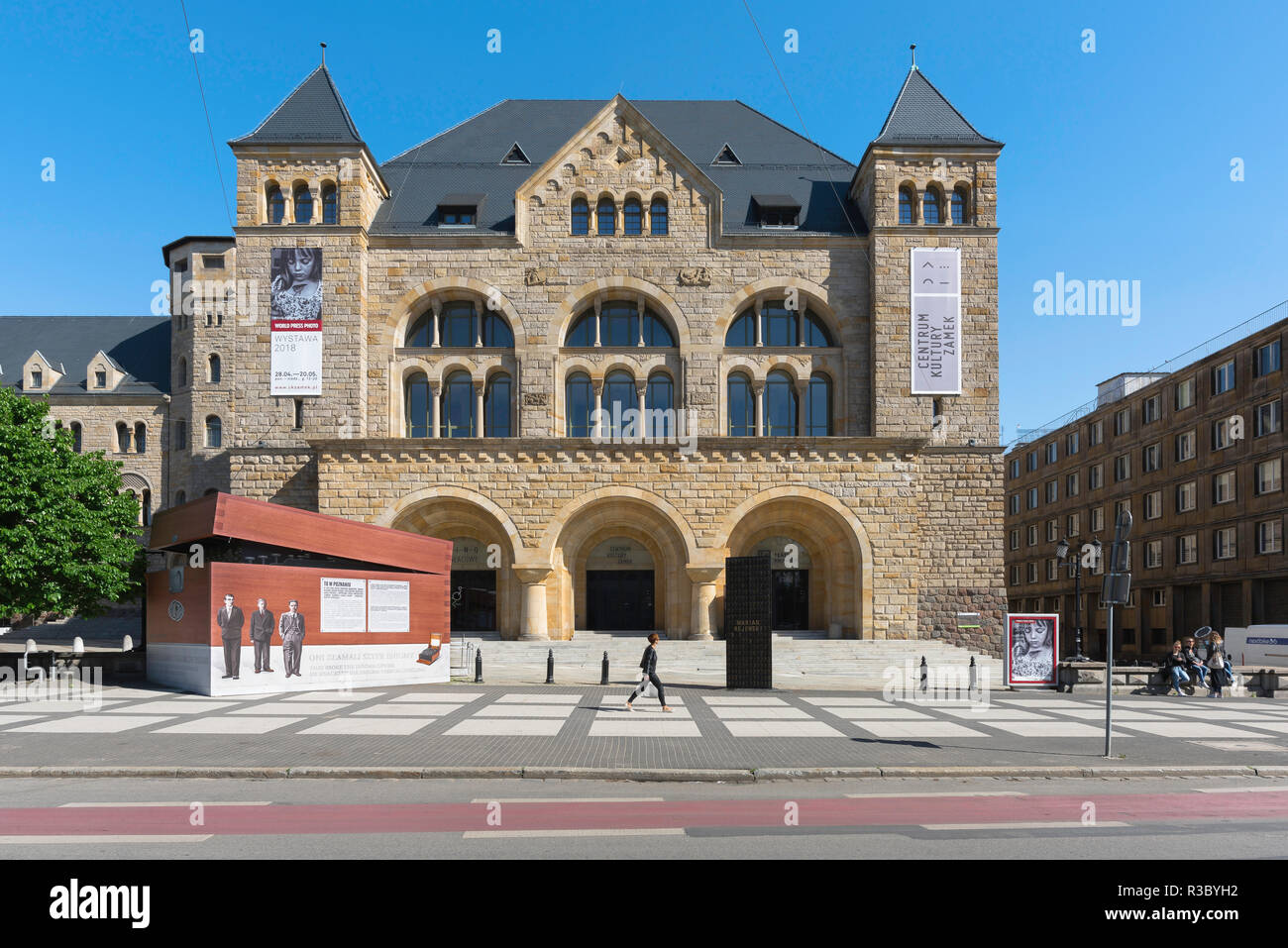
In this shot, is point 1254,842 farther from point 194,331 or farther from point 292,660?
point 194,331

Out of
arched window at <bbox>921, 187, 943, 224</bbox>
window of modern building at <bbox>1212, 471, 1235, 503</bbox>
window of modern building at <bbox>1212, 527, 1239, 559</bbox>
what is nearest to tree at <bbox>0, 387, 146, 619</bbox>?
arched window at <bbox>921, 187, 943, 224</bbox>

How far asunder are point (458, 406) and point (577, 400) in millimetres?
4879

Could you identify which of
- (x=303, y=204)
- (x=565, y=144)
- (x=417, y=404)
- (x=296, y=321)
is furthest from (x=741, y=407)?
(x=303, y=204)

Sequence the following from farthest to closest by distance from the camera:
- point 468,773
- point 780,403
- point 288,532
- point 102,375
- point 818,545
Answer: point 102,375, point 780,403, point 818,545, point 288,532, point 468,773

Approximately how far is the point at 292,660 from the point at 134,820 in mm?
12082

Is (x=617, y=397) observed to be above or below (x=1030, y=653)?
above

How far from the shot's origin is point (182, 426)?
52.5m

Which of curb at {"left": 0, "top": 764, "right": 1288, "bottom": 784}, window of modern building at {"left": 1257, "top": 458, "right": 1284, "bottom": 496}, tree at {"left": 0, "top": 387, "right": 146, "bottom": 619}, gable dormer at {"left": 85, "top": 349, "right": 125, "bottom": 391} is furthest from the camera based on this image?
gable dormer at {"left": 85, "top": 349, "right": 125, "bottom": 391}

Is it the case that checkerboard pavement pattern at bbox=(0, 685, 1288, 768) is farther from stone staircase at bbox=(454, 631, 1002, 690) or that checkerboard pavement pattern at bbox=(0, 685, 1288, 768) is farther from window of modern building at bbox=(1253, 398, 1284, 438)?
window of modern building at bbox=(1253, 398, 1284, 438)

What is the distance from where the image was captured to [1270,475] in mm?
44000

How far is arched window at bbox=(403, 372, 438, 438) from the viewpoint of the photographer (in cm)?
3594

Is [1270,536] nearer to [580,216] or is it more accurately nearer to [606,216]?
[606,216]

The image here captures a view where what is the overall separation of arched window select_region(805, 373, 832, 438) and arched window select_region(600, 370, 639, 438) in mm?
7214

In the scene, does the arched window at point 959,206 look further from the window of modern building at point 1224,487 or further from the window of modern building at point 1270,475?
the window of modern building at point 1224,487
